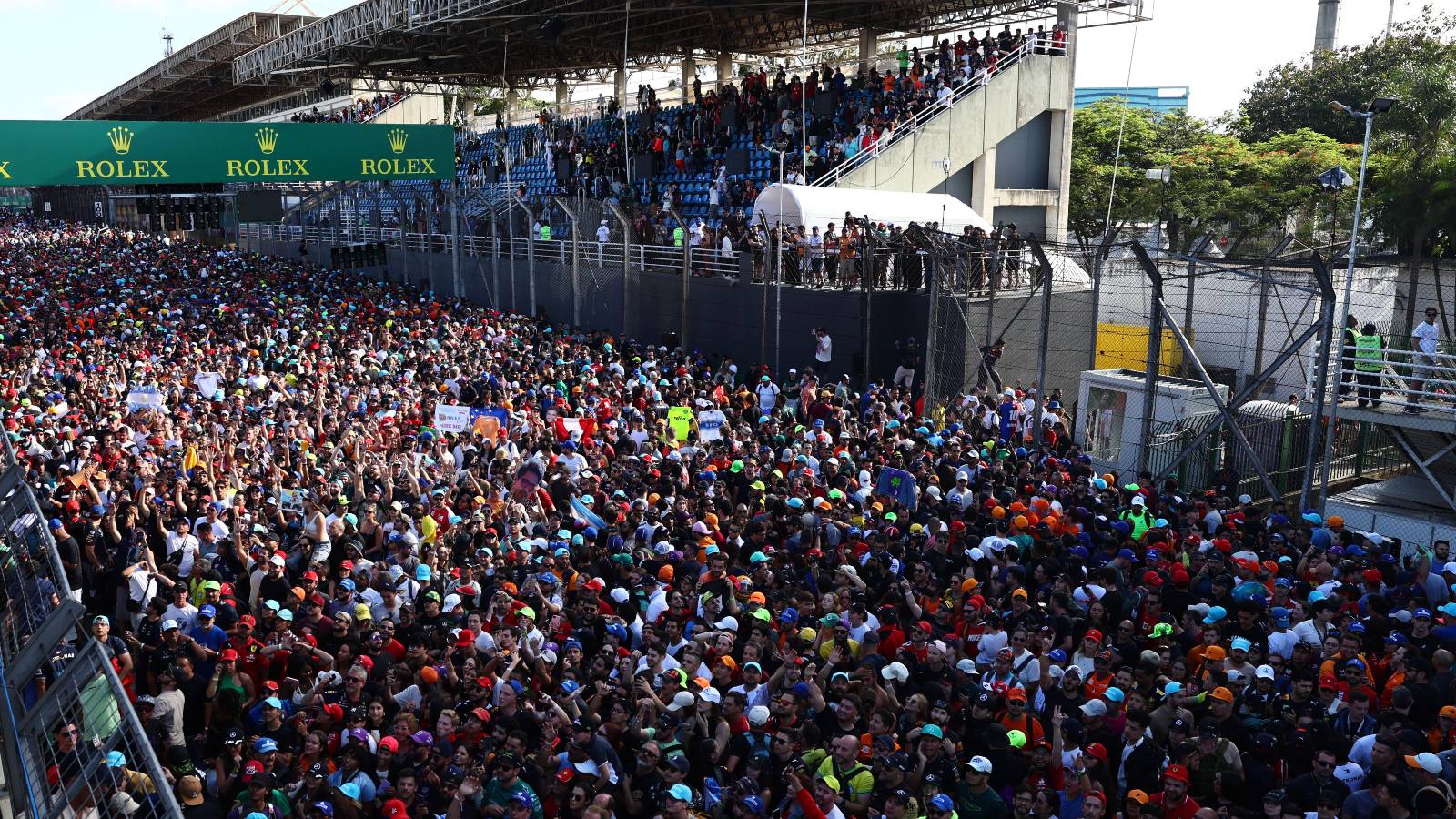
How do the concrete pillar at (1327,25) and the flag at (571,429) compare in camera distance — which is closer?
the flag at (571,429)

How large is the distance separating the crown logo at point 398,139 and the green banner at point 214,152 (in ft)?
0.07

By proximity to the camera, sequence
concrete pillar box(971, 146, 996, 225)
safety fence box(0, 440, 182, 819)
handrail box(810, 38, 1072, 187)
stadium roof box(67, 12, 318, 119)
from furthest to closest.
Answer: stadium roof box(67, 12, 318, 119)
concrete pillar box(971, 146, 996, 225)
handrail box(810, 38, 1072, 187)
safety fence box(0, 440, 182, 819)

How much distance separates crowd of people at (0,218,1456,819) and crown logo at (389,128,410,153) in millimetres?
13766

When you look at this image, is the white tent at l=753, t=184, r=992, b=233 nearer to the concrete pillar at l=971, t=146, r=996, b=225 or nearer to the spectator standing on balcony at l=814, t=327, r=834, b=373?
the spectator standing on balcony at l=814, t=327, r=834, b=373

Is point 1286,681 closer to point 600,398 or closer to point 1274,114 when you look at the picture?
point 600,398

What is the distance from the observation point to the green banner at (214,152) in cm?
2341

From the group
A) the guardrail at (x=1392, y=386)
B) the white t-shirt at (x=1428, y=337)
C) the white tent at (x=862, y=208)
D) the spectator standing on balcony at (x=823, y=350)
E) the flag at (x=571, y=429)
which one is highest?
the white tent at (x=862, y=208)

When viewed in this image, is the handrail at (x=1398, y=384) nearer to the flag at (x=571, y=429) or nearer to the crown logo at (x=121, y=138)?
the flag at (x=571, y=429)

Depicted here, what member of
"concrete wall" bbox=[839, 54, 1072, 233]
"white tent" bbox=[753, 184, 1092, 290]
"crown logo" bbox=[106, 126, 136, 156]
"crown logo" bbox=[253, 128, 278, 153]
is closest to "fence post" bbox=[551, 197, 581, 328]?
"white tent" bbox=[753, 184, 1092, 290]

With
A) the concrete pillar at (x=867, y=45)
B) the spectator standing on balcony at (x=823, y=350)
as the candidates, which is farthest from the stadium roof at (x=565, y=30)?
the spectator standing on balcony at (x=823, y=350)

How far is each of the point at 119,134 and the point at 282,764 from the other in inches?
860

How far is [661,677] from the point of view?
700 centimetres

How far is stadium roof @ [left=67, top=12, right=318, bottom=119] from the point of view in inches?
1843

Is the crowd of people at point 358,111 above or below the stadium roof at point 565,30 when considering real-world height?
below
